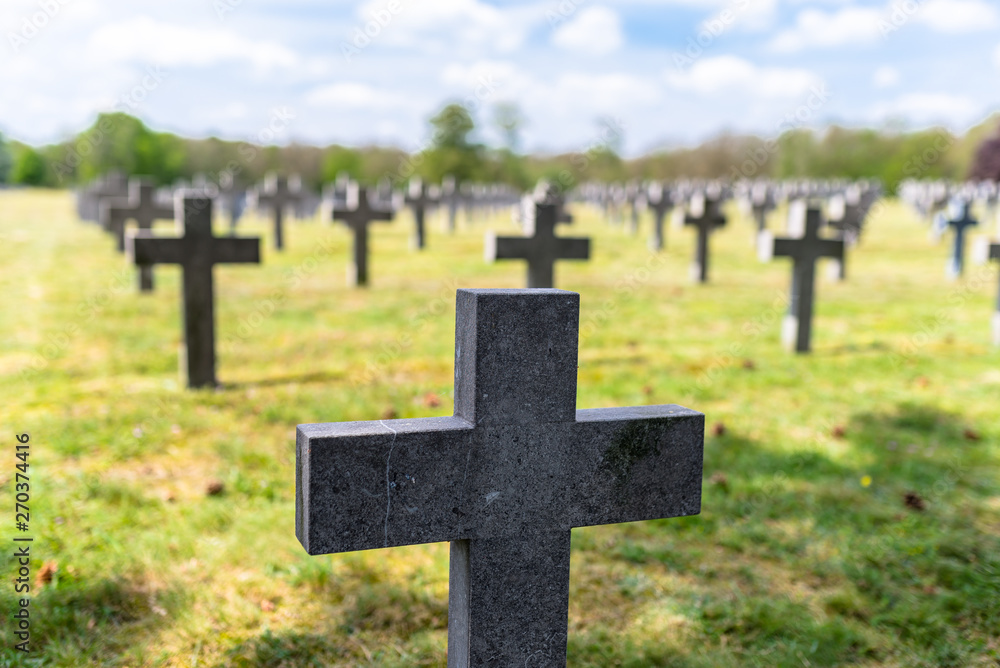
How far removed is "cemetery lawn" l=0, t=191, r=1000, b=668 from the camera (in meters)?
3.00

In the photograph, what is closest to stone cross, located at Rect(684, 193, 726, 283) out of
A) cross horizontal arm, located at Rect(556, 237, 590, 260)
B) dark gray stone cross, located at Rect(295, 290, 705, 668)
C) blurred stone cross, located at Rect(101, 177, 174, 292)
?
cross horizontal arm, located at Rect(556, 237, 590, 260)

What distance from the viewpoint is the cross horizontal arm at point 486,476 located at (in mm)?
1890

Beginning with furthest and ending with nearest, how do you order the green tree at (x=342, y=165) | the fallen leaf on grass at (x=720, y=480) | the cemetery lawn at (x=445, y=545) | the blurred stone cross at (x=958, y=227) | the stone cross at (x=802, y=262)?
the green tree at (x=342, y=165), the blurred stone cross at (x=958, y=227), the stone cross at (x=802, y=262), the fallen leaf on grass at (x=720, y=480), the cemetery lawn at (x=445, y=545)

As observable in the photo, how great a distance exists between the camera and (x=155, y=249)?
6.13 meters

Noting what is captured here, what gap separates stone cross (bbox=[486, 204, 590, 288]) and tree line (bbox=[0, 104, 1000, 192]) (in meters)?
51.0

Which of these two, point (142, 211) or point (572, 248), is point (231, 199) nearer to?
point (142, 211)

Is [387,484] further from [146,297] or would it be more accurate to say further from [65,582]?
[146,297]

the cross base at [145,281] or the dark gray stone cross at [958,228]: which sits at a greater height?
the dark gray stone cross at [958,228]

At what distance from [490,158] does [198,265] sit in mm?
60361

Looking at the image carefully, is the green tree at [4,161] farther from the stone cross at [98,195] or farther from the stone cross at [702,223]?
the stone cross at [702,223]

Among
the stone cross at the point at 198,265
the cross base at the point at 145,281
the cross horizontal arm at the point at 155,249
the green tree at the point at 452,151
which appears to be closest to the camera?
the cross horizontal arm at the point at 155,249

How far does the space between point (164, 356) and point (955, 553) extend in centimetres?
653

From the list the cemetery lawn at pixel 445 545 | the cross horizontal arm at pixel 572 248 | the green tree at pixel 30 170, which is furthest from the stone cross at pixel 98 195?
the green tree at pixel 30 170

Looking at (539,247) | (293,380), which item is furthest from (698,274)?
(293,380)
